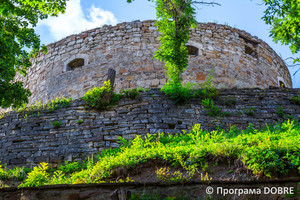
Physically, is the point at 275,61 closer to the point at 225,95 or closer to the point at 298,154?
the point at 225,95

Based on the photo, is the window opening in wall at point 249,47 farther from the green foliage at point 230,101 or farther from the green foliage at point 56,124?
the green foliage at point 56,124

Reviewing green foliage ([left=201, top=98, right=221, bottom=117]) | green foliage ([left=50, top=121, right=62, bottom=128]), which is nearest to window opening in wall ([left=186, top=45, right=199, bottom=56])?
green foliage ([left=201, top=98, right=221, bottom=117])

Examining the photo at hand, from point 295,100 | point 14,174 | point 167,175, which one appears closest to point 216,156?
point 167,175

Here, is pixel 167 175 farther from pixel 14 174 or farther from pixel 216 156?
pixel 14 174

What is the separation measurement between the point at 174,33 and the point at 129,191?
6.14 meters

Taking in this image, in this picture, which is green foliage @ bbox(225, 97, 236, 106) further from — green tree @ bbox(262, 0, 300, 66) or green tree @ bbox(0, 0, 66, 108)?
green tree @ bbox(0, 0, 66, 108)

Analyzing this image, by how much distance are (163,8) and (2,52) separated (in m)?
4.33

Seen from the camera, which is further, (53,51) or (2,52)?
(53,51)

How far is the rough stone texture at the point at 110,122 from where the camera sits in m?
6.74

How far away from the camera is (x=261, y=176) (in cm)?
403

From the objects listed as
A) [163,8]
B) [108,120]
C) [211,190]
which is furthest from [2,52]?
[211,190]

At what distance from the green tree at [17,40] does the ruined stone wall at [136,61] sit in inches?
63.2

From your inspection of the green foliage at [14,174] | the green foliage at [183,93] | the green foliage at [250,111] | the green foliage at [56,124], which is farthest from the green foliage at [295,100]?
the green foliage at [14,174]

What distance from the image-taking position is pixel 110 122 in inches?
278
